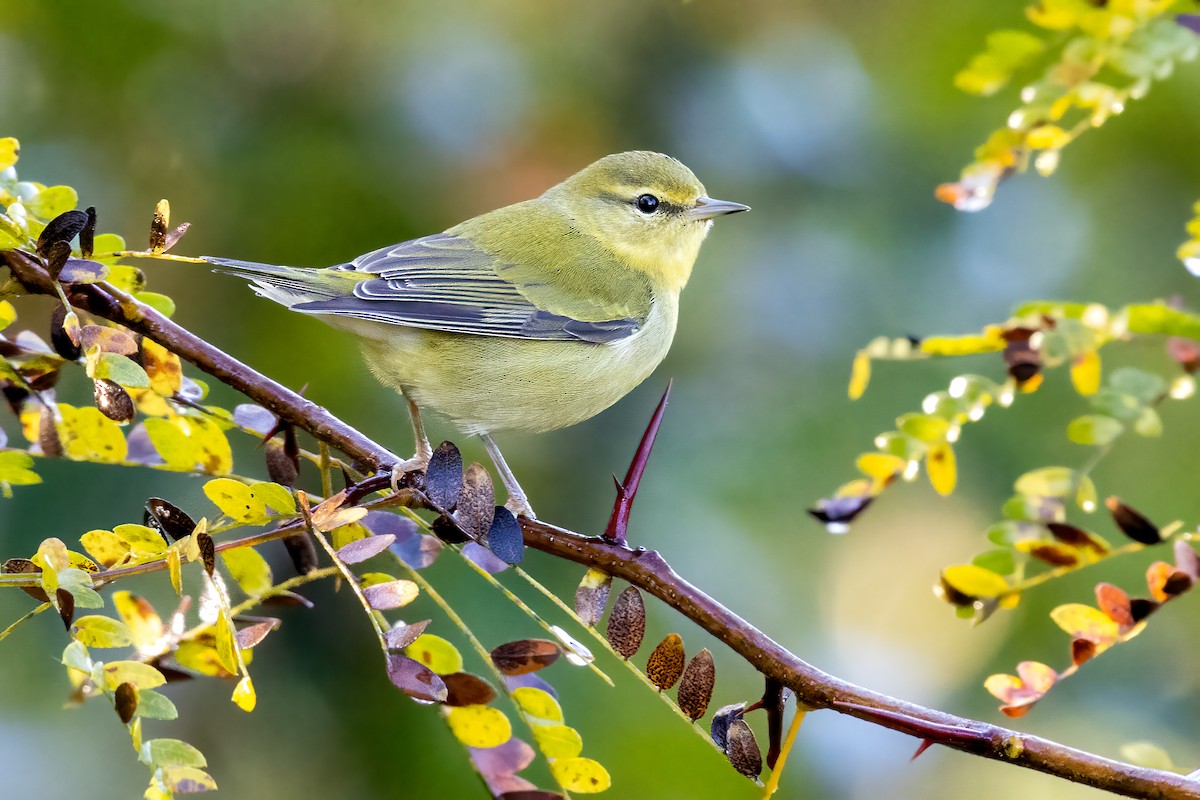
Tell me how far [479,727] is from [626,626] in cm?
27

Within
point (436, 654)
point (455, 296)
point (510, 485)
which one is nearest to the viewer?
point (436, 654)

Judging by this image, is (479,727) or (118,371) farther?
(479,727)

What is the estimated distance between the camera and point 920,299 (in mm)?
3840

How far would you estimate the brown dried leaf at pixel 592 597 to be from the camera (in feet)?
5.59

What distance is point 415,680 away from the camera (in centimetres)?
153

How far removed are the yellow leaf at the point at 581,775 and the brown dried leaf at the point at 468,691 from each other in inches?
7.2

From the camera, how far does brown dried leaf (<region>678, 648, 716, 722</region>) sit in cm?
Result: 166

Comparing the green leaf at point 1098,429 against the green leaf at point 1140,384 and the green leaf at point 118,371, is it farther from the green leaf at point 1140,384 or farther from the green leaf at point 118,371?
the green leaf at point 118,371

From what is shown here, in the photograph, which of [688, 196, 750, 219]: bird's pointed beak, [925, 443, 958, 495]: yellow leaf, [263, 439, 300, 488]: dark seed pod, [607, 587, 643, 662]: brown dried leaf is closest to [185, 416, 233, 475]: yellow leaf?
[263, 439, 300, 488]: dark seed pod

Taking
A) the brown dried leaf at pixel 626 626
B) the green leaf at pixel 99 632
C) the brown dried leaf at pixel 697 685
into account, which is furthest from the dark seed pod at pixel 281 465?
the brown dried leaf at pixel 697 685

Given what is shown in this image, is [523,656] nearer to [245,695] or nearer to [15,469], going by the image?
[245,695]

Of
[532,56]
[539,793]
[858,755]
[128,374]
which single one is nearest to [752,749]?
[539,793]

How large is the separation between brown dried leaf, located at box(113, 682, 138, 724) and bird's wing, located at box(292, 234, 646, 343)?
59.9 inches

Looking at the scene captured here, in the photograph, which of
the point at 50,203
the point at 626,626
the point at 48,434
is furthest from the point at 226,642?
the point at 50,203
